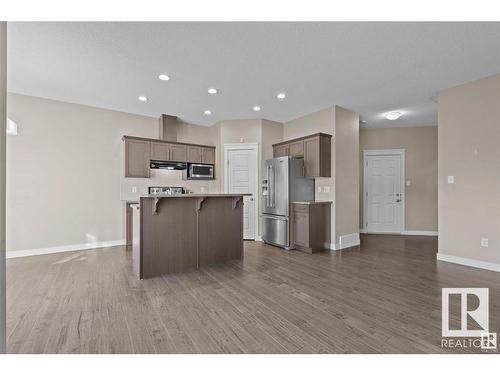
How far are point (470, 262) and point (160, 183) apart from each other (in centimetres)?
562

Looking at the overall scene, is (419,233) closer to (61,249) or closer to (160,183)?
(160,183)

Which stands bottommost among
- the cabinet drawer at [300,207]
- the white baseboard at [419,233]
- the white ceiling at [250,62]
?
the white baseboard at [419,233]

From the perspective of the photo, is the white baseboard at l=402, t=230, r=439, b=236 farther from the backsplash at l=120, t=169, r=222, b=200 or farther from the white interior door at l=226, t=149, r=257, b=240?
the backsplash at l=120, t=169, r=222, b=200

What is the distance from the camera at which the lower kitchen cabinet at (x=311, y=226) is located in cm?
423

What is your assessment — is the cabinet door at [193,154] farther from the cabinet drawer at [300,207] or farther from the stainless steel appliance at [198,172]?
the cabinet drawer at [300,207]

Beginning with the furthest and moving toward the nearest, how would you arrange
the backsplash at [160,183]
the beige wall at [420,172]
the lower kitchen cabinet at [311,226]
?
the beige wall at [420,172], the backsplash at [160,183], the lower kitchen cabinet at [311,226]

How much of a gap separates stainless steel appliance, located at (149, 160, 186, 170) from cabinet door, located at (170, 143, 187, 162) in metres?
0.10

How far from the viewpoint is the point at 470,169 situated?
3.49m

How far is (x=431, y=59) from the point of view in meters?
2.89

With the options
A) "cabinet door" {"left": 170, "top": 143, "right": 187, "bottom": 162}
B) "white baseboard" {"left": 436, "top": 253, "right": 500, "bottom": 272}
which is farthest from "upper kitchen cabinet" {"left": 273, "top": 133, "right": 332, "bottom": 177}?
"cabinet door" {"left": 170, "top": 143, "right": 187, "bottom": 162}

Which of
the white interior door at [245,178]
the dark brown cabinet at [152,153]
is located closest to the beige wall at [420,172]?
the white interior door at [245,178]

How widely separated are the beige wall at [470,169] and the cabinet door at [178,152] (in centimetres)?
478

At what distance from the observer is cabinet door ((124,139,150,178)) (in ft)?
15.4
